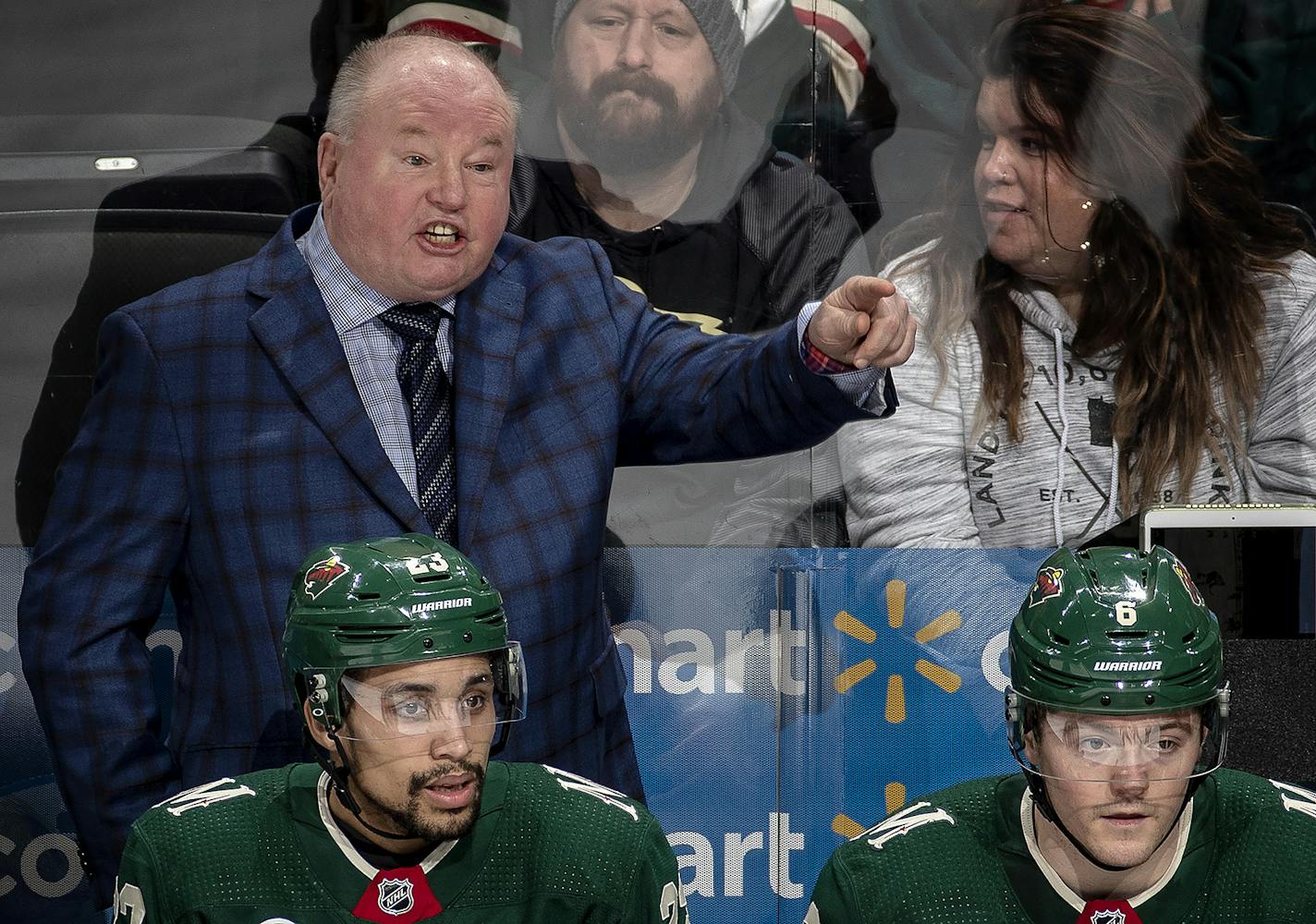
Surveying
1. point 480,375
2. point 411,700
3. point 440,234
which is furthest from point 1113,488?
point 411,700

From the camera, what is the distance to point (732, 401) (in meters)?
3.32

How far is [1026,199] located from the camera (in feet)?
13.1

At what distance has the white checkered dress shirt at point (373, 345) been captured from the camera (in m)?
3.34

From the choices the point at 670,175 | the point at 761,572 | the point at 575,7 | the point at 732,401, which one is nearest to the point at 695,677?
the point at 761,572

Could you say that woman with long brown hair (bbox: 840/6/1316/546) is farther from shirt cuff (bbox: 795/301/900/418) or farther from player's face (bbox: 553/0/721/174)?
shirt cuff (bbox: 795/301/900/418)

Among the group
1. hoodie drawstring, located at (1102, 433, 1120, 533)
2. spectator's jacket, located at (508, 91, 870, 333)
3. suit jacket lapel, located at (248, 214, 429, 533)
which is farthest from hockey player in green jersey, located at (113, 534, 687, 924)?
hoodie drawstring, located at (1102, 433, 1120, 533)

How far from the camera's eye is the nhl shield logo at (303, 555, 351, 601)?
8.89ft

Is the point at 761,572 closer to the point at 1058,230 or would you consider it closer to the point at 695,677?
the point at 695,677

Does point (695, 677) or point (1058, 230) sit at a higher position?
point (1058, 230)

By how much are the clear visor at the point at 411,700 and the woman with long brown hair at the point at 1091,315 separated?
54.2 inches

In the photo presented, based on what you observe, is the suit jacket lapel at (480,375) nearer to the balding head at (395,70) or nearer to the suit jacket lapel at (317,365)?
the suit jacket lapel at (317,365)

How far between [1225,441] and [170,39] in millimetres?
2457

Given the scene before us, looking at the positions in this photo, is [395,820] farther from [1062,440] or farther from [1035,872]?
[1062,440]

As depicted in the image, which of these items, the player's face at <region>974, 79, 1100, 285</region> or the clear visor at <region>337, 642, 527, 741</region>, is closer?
the clear visor at <region>337, 642, 527, 741</region>
